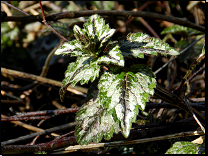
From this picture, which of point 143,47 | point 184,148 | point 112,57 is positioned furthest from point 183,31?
point 112,57

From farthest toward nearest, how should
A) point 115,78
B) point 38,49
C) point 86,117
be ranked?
point 38,49
point 86,117
point 115,78

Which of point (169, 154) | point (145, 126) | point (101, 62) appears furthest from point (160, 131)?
point (101, 62)

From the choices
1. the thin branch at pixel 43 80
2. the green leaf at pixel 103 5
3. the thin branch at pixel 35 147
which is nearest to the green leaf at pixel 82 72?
the thin branch at pixel 35 147

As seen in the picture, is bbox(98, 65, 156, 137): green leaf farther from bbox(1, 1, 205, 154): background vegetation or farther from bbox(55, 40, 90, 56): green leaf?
bbox(1, 1, 205, 154): background vegetation

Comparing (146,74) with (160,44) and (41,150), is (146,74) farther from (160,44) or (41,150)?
(41,150)

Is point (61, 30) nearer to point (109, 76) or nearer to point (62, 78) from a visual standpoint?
point (62, 78)
